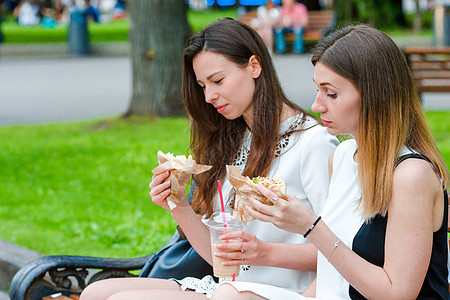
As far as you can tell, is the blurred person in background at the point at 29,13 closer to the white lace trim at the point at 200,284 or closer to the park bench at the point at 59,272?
the park bench at the point at 59,272

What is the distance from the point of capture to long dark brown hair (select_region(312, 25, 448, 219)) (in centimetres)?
218

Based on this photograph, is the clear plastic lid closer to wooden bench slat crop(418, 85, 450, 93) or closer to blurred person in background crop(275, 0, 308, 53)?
wooden bench slat crop(418, 85, 450, 93)

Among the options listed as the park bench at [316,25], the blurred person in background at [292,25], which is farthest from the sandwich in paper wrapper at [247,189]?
the park bench at [316,25]

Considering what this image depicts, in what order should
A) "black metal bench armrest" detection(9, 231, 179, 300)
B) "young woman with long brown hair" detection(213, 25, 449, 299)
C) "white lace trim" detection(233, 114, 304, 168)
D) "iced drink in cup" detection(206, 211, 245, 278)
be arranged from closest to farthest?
"young woman with long brown hair" detection(213, 25, 449, 299), "iced drink in cup" detection(206, 211, 245, 278), "white lace trim" detection(233, 114, 304, 168), "black metal bench armrest" detection(9, 231, 179, 300)

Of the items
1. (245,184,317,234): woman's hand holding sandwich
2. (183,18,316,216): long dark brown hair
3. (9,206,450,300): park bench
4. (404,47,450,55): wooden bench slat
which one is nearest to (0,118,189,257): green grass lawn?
(9,206,450,300): park bench

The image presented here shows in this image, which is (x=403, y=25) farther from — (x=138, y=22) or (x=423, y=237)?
(x=423, y=237)

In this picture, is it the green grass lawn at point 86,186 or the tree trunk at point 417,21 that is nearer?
the green grass lawn at point 86,186

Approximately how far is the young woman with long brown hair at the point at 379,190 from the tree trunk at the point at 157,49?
678 centimetres

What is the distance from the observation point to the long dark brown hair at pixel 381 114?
7.14 feet

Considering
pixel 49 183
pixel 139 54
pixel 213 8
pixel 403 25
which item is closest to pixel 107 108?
pixel 139 54

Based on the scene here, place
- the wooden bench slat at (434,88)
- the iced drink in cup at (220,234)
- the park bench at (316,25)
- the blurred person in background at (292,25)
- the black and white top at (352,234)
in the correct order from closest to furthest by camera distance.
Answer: the black and white top at (352,234) → the iced drink in cup at (220,234) → the wooden bench slat at (434,88) → the blurred person in background at (292,25) → the park bench at (316,25)

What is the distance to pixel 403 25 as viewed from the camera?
94.6ft

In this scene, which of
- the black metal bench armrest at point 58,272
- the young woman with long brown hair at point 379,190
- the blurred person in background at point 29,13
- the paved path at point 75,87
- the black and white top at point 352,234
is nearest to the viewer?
the young woman with long brown hair at point 379,190

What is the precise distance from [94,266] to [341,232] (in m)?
1.42
